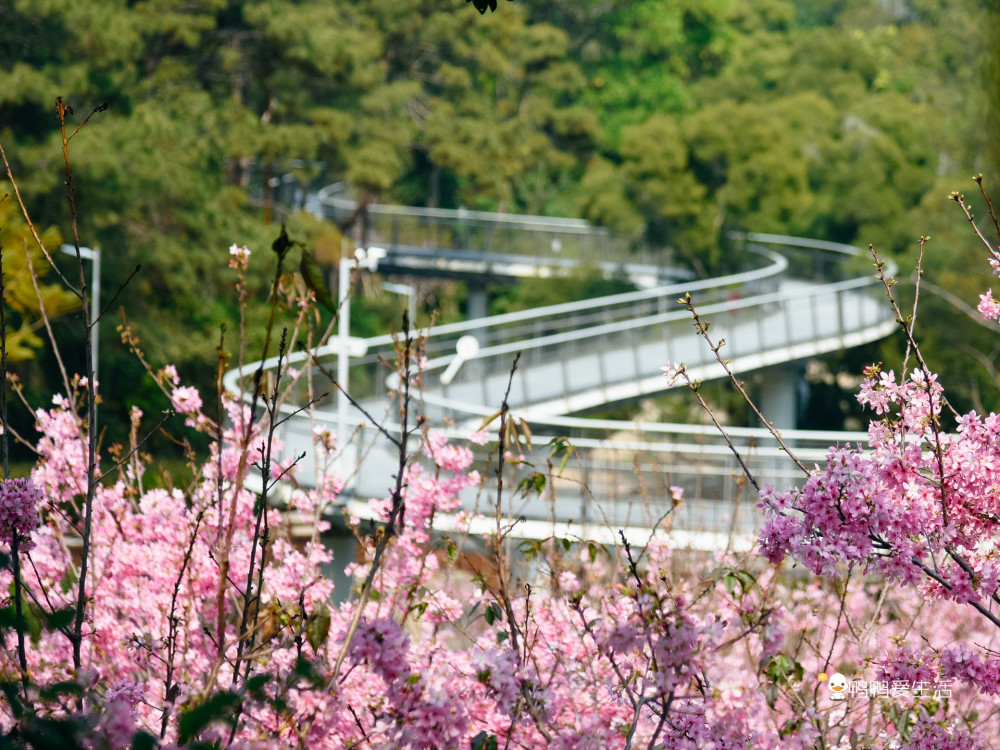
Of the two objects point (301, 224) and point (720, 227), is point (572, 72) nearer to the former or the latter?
point (720, 227)

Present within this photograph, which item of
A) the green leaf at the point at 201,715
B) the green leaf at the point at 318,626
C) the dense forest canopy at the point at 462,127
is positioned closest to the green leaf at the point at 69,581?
the green leaf at the point at 318,626

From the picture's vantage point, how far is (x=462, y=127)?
27.6 metres

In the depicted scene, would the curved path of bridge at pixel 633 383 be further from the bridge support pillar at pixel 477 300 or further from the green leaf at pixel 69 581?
the bridge support pillar at pixel 477 300

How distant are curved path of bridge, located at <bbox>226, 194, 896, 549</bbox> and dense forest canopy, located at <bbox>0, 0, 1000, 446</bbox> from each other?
207 centimetres

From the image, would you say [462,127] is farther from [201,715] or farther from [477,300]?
[201,715]

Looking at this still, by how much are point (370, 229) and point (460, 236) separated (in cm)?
236

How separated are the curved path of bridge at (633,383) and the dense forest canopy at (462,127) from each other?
81.6 inches

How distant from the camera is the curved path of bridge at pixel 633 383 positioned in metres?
8.81

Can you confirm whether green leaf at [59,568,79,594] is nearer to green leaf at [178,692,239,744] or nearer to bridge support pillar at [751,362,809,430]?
green leaf at [178,692,239,744]

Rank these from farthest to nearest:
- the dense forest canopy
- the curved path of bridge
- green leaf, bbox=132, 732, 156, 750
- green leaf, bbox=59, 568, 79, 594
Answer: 1. the dense forest canopy
2. the curved path of bridge
3. green leaf, bbox=59, 568, 79, 594
4. green leaf, bbox=132, 732, 156, 750

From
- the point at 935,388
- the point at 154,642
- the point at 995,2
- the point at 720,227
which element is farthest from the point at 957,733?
the point at 720,227

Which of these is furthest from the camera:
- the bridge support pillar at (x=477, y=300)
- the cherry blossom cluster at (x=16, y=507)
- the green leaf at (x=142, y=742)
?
the bridge support pillar at (x=477, y=300)

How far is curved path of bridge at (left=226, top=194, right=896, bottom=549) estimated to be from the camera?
8.81 m

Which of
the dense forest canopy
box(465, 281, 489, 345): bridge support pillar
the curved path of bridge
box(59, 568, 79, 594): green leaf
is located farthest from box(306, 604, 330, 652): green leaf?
box(465, 281, 489, 345): bridge support pillar
